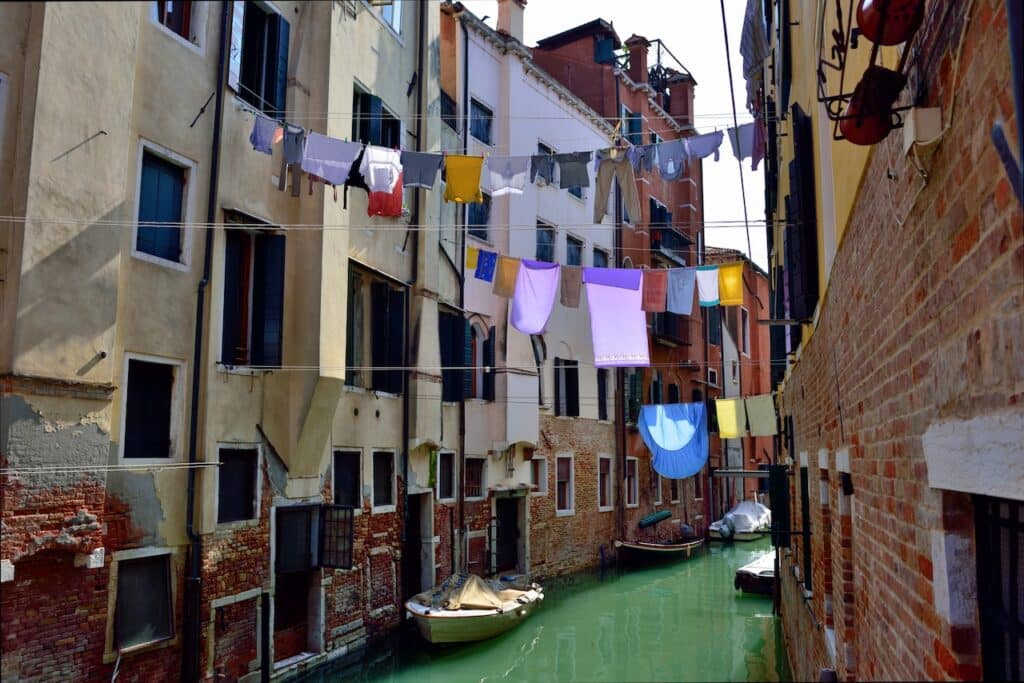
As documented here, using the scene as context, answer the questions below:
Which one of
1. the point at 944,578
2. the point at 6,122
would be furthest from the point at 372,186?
the point at 944,578

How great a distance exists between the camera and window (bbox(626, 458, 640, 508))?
74.6 feet

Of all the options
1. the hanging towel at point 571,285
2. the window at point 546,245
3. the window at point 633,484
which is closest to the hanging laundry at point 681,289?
the hanging towel at point 571,285

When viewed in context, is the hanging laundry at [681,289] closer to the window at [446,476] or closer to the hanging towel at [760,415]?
the window at [446,476]

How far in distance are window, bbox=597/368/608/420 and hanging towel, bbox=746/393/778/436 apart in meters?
3.55

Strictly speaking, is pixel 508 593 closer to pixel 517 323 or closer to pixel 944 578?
pixel 517 323

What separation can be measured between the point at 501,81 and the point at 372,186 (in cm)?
1205

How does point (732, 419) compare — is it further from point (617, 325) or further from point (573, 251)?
point (617, 325)

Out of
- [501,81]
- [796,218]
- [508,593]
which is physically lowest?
[508,593]

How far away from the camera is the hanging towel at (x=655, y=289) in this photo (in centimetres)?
1376

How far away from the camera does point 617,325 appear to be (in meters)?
15.0

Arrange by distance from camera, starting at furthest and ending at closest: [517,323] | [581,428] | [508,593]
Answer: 1. [581,428]
2. [517,323]
3. [508,593]

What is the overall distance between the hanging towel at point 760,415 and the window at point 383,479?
9909 millimetres

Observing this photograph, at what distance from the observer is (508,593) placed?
43.8 ft

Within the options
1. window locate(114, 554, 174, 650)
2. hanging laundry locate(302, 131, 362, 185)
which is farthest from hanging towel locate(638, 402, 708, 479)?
hanging laundry locate(302, 131, 362, 185)
